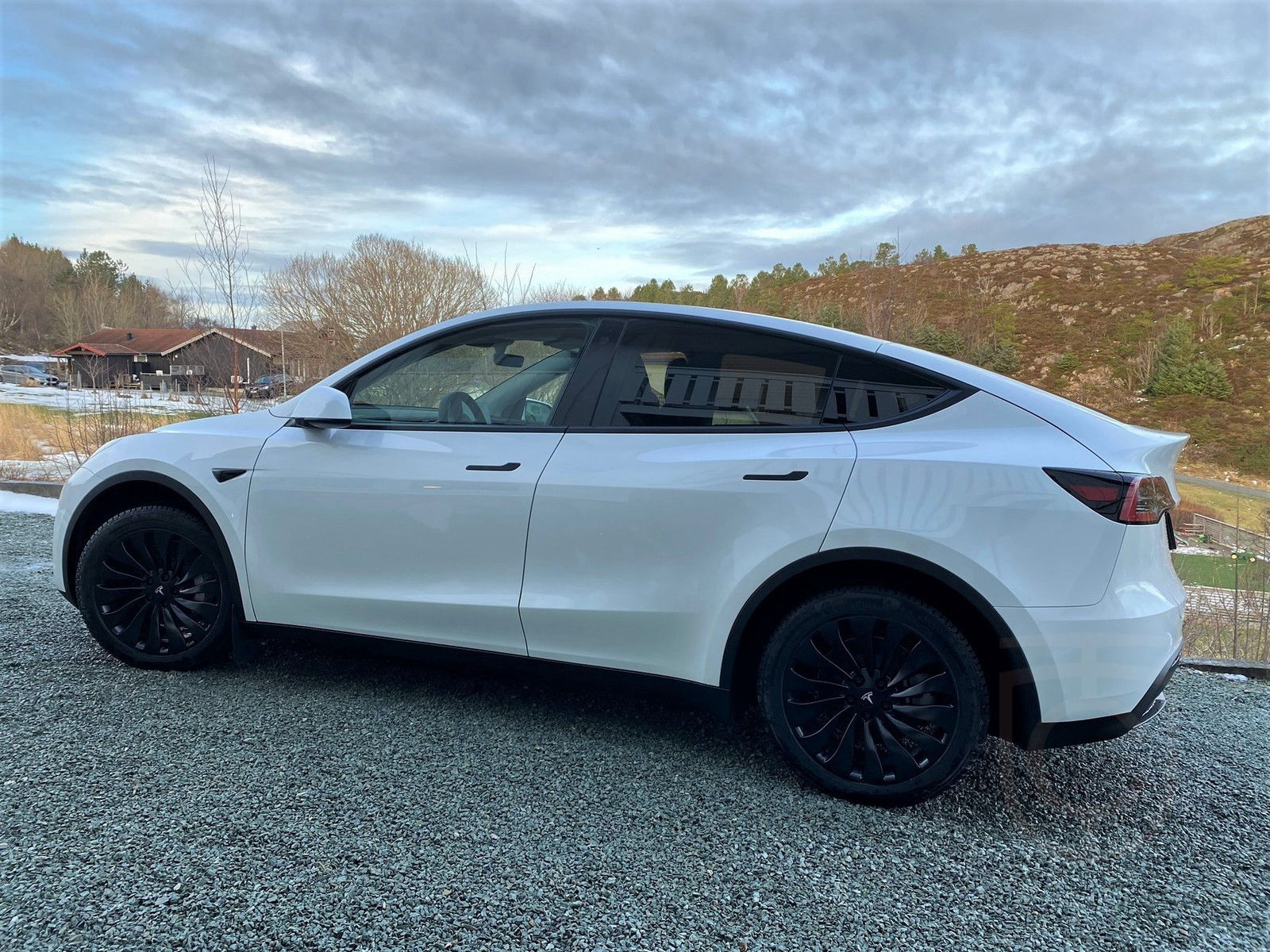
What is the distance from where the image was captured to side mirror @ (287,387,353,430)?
2.92 m

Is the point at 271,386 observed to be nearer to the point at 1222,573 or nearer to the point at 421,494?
the point at 421,494

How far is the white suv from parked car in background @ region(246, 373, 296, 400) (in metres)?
8.91

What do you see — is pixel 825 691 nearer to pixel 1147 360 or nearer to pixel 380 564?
pixel 380 564

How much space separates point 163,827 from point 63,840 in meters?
0.24

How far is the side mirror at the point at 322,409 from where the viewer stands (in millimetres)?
2916

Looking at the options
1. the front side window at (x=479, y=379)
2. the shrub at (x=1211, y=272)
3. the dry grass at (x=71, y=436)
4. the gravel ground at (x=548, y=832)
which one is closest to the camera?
the gravel ground at (x=548, y=832)

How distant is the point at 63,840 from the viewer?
7.01 ft

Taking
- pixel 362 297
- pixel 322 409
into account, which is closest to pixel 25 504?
pixel 322 409

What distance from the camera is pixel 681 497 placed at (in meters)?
2.51

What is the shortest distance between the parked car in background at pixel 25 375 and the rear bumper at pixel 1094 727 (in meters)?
53.7

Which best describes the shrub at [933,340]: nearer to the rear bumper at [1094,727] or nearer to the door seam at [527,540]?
the rear bumper at [1094,727]

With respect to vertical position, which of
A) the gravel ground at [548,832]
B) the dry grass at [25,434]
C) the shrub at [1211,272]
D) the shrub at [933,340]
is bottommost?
the gravel ground at [548,832]

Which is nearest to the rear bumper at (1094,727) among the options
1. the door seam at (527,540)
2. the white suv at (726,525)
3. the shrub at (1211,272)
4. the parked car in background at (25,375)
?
the white suv at (726,525)

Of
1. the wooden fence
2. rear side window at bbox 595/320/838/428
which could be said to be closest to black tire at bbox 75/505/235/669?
rear side window at bbox 595/320/838/428
